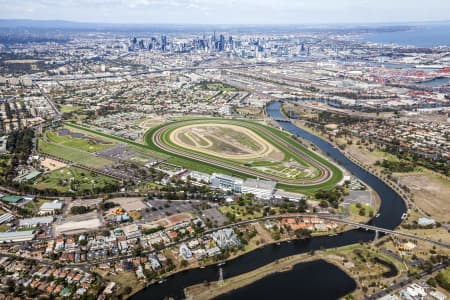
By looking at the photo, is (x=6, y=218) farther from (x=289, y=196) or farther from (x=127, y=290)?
(x=289, y=196)

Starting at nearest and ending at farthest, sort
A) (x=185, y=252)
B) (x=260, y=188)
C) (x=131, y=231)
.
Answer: (x=185, y=252) → (x=131, y=231) → (x=260, y=188)

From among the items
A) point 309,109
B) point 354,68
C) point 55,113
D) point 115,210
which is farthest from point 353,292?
point 354,68

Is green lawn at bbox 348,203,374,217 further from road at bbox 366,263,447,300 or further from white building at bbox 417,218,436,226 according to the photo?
road at bbox 366,263,447,300

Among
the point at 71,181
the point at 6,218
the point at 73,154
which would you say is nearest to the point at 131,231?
the point at 6,218

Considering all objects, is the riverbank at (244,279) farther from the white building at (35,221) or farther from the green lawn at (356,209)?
the white building at (35,221)

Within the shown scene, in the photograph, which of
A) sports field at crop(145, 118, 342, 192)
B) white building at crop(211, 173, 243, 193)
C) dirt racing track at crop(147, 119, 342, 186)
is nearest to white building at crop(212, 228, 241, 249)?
white building at crop(211, 173, 243, 193)

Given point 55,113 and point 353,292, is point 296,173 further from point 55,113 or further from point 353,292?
point 55,113

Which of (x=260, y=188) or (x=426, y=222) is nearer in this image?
(x=426, y=222)
